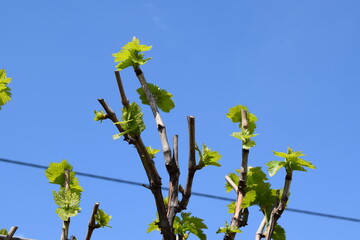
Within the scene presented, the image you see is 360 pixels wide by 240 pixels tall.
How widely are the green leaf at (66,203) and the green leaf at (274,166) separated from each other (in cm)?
75

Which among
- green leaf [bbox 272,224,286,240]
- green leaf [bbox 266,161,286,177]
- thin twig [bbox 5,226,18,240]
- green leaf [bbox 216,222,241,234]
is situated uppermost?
green leaf [bbox 266,161,286,177]

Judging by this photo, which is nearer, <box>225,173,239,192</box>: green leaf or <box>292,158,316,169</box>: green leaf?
<box>292,158,316,169</box>: green leaf

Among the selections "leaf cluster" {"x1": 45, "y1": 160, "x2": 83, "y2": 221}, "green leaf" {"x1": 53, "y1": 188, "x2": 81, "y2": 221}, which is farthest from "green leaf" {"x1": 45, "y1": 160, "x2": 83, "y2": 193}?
"green leaf" {"x1": 53, "y1": 188, "x2": 81, "y2": 221}

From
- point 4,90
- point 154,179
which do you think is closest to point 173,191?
point 154,179

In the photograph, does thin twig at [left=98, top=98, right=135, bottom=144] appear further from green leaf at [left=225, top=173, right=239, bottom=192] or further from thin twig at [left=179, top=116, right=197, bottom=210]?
green leaf at [left=225, top=173, right=239, bottom=192]

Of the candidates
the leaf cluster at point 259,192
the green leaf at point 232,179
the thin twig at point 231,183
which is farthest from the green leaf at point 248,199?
the green leaf at point 232,179

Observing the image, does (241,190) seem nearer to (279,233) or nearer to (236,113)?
(279,233)

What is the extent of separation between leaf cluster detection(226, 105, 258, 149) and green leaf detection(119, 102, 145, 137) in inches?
19.8

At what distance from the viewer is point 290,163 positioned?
1.85 metres

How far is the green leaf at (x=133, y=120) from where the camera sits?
1659mm

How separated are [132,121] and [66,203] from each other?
0.38 m

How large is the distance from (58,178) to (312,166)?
0.99 m

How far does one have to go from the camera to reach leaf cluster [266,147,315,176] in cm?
183

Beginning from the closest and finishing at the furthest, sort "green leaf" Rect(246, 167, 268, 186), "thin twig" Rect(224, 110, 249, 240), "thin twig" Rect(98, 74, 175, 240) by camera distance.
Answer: "thin twig" Rect(98, 74, 175, 240) → "thin twig" Rect(224, 110, 249, 240) → "green leaf" Rect(246, 167, 268, 186)
